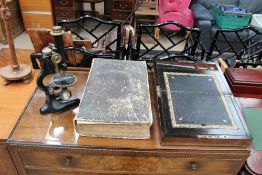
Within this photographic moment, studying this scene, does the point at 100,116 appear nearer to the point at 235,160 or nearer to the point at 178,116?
the point at 178,116

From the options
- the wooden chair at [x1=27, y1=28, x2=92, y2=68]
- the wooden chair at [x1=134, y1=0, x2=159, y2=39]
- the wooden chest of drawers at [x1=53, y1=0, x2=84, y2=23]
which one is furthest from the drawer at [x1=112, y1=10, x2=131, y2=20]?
the wooden chair at [x1=27, y1=28, x2=92, y2=68]

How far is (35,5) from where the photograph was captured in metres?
2.91

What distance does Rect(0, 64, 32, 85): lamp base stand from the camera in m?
0.89

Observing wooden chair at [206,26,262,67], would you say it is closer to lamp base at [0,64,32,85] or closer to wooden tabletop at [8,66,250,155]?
wooden tabletop at [8,66,250,155]

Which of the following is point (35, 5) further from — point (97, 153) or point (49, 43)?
point (97, 153)

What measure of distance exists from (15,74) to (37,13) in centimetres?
239

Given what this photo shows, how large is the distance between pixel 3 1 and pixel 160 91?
0.65m

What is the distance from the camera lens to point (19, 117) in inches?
30.3

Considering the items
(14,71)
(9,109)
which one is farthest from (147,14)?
(9,109)

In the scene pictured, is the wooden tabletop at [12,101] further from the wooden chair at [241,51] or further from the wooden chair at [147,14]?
the wooden chair at [147,14]

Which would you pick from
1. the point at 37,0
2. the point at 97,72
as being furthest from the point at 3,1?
the point at 37,0

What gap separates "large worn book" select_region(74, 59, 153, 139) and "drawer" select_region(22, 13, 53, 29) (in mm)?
2529

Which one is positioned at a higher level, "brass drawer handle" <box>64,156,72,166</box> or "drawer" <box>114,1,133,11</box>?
"drawer" <box>114,1,133,11</box>

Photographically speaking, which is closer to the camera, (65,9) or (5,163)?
(5,163)
